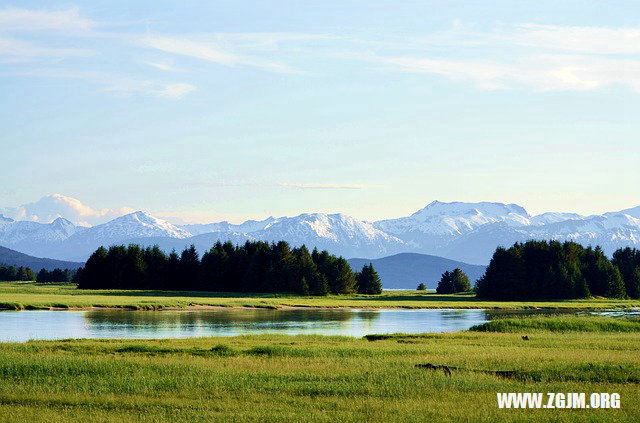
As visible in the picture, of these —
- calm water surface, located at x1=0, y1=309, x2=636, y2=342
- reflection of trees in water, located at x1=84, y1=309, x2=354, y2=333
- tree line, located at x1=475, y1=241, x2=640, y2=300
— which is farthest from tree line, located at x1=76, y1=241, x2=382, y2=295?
calm water surface, located at x1=0, y1=309, x2=636, y2=342

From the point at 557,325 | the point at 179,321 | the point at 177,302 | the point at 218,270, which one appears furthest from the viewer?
the point at 218,270

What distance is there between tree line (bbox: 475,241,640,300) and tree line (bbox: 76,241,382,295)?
29.1m

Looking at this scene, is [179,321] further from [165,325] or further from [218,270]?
[218,270]

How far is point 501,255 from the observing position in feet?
547

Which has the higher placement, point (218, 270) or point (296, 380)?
point (218, 270)

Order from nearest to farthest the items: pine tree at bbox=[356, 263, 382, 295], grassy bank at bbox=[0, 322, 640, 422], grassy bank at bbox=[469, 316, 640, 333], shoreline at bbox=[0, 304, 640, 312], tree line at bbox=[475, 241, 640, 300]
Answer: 1. grassy bank at bbox=[0, 322, 640, 422]
2. grassy bank at bbox=[469, 316, 640, 333]
3. shoreline at bbox=[0, 304, 640, 312]
4. tree line at bbox=[475, 241, 640, 300]
5. pine tree at bbox=[356, 263, 382, 295]

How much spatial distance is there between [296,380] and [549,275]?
436ft

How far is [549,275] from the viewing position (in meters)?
160

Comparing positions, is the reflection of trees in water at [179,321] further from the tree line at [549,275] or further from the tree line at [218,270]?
the tree line at [549,275]

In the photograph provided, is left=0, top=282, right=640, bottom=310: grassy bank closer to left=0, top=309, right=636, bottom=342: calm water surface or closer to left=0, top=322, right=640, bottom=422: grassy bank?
left=0, top=309, right=636, bottom=342: calm water surface

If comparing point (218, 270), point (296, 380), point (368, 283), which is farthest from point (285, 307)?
point (296, 380)

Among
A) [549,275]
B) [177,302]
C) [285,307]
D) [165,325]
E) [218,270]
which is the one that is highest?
[218,270]

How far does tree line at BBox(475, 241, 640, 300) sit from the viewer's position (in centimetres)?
15838

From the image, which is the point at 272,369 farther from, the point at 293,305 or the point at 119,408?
the point at 293,305
